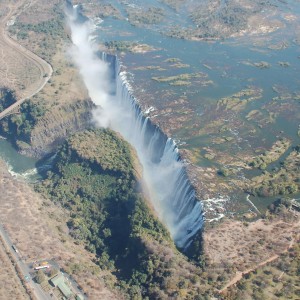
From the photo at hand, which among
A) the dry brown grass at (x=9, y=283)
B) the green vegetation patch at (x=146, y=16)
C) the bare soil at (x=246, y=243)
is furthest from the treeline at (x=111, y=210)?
the green vegetation patch at (x=146, y=16)

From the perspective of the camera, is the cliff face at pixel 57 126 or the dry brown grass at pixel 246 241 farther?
the cliff face at pixel 57 126

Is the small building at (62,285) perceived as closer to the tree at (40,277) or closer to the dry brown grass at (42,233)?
the tree at (40,277)

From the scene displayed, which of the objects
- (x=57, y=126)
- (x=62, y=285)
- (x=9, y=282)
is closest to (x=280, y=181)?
(x=62, y=285)

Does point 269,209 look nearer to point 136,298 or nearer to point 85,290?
point 136,298

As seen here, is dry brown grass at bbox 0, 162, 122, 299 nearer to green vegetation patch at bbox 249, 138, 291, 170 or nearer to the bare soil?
the bare soil

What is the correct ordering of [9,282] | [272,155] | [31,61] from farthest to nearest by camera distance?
[31,61] → [272,155] → [9,282]

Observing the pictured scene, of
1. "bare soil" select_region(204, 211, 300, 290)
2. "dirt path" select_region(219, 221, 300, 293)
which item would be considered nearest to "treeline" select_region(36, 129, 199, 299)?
"dirt path" select_region(219, 221, 300, 293)

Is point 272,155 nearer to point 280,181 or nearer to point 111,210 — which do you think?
point 280,181

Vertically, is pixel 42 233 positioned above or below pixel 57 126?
below

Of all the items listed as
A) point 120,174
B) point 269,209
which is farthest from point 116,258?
point 269,209
